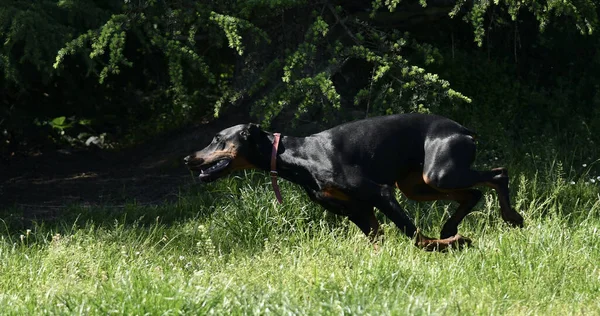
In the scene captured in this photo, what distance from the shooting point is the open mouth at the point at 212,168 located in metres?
7.07

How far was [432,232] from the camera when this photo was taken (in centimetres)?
786

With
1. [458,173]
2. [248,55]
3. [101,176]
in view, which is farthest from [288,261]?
[101,176]

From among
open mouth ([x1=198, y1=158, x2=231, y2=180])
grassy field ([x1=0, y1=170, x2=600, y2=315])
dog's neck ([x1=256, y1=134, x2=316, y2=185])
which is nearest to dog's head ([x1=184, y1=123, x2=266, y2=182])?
open mouth ([x1=198, y1=158, x2=231, y2=180])

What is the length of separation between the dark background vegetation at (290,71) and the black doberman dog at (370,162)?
1052mm

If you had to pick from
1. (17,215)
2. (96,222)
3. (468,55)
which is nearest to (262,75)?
(96,222)

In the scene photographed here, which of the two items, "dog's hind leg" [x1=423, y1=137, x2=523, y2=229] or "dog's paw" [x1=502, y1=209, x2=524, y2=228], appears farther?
"dog's paw" [x1=502, y1=209, x2=524, y2=228]

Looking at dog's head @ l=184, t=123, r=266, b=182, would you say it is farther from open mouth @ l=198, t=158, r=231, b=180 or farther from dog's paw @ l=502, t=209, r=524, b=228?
dog's paw @ l=502, t=209, r=524, b=228

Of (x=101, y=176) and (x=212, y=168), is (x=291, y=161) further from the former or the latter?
(x=101, y=176)

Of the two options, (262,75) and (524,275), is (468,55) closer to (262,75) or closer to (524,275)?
(262,75)

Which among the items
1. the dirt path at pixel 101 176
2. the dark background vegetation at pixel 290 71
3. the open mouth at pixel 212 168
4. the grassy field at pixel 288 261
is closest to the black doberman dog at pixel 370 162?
the open mouth at pixel 212 168

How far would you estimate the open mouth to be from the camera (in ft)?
23.2

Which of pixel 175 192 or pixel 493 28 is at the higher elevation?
pixel 493 28

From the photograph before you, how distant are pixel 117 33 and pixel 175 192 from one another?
1.92 meters

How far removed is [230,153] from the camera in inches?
282
